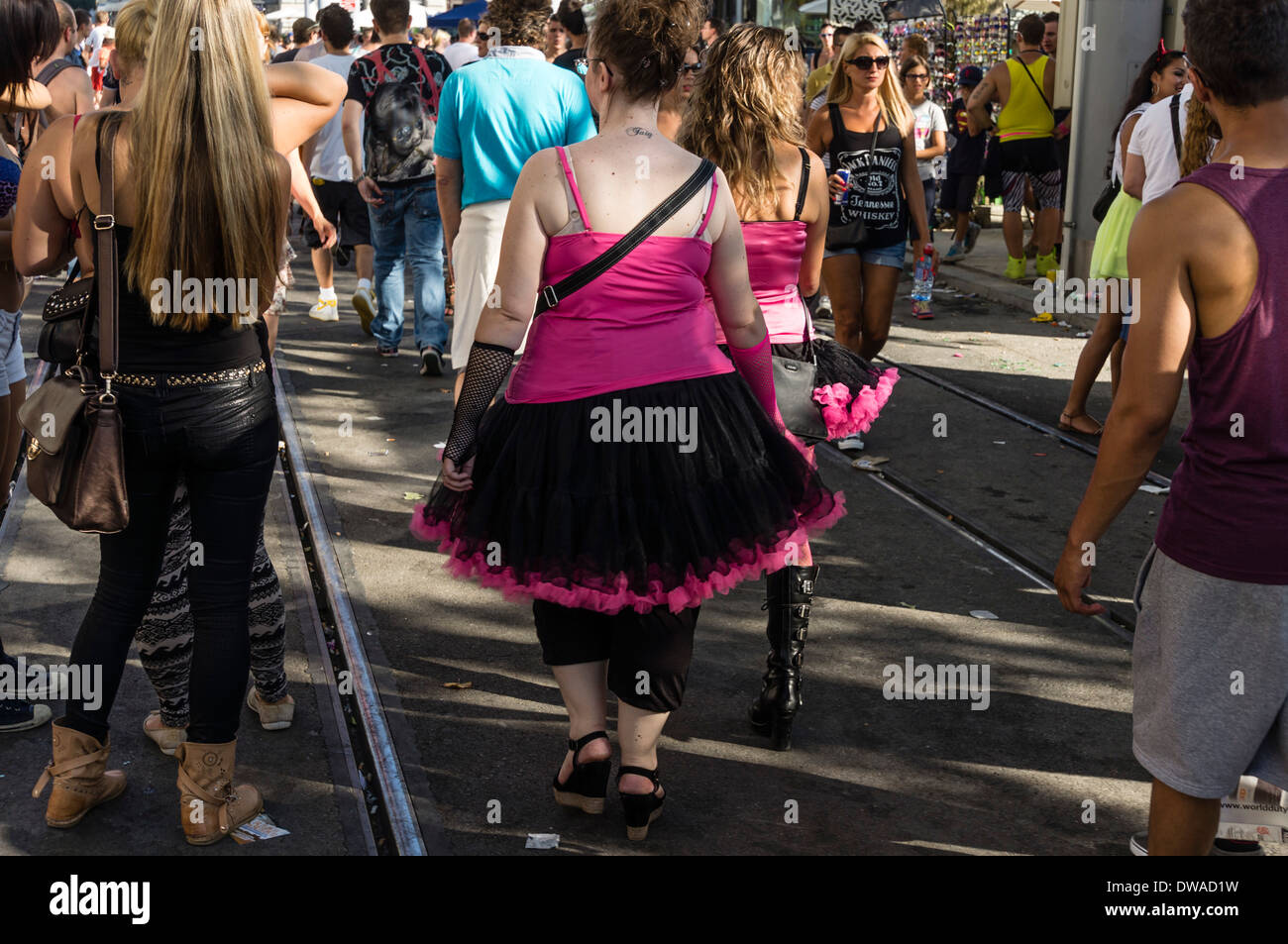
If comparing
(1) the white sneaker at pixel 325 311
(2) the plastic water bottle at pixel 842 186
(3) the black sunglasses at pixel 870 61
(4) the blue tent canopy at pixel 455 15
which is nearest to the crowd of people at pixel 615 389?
(2) the plastic water bottle at pixel 842 186

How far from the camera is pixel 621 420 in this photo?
333 cm

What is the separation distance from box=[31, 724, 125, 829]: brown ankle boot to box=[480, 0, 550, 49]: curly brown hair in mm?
4035

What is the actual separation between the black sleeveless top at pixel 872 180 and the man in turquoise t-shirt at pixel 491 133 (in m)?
1.38

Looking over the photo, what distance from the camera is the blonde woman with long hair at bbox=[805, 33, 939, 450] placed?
6.93 metres

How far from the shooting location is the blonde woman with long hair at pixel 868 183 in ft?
22.7

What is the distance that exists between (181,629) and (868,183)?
4.34m

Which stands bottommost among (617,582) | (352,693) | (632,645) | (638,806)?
(352,693)

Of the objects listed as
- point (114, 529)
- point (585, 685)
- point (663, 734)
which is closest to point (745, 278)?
point (585, 685)

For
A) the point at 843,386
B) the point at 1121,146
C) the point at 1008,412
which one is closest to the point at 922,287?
the point at 1008,412

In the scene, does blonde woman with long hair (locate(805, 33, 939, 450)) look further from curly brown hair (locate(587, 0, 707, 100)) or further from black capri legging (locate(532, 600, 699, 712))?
black capri legging (locate(532, 600, 699, 712))

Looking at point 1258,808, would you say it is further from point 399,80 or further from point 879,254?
point 399,80

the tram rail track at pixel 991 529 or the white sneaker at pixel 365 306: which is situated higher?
the white sneaker at pixel 365 306

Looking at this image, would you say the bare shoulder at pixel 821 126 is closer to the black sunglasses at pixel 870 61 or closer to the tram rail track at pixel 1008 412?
the black sunglasses at pixel 870 61

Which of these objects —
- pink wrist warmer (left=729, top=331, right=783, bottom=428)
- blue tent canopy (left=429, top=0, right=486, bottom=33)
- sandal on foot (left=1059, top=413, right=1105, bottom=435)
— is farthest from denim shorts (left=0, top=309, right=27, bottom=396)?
blue tent canopy (left=429, top=0, right=486, bottom=33)
